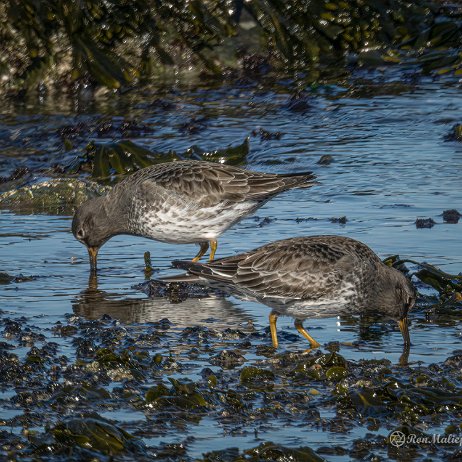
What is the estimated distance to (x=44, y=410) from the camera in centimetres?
599

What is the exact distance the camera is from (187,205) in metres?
9.53

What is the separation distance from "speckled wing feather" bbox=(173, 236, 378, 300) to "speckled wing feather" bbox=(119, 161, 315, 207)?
170 centimetres

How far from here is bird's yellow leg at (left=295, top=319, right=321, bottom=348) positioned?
7215 mm

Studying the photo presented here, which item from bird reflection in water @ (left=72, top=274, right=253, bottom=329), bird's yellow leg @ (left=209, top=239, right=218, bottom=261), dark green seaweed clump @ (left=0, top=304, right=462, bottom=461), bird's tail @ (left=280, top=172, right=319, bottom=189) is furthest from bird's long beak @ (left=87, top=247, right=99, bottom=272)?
dark green seaweed clump @ (left=0, top=304, right=462, bottom=461)

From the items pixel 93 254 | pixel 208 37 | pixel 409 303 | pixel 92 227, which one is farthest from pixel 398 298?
pixel 208 37

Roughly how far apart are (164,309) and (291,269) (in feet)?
3.69

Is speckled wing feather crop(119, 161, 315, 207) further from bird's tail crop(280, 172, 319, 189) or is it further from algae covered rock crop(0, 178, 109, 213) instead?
algae covered rock crop(0, 178, 109, 213)

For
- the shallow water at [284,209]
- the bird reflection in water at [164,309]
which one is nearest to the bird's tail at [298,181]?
the shallow water at [284,209]

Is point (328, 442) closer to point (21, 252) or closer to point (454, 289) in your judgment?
point (454, 289)

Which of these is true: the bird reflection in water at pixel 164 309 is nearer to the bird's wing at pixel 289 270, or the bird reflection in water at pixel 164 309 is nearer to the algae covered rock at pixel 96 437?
the bird's wing at pixel 289 270

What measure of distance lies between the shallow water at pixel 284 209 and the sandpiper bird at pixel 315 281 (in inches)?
8.5

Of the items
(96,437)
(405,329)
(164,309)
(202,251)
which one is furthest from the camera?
(202,251)

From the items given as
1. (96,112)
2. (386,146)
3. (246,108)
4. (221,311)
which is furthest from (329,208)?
(96,112)

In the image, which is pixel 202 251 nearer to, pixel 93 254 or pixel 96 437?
pixel 93 254
